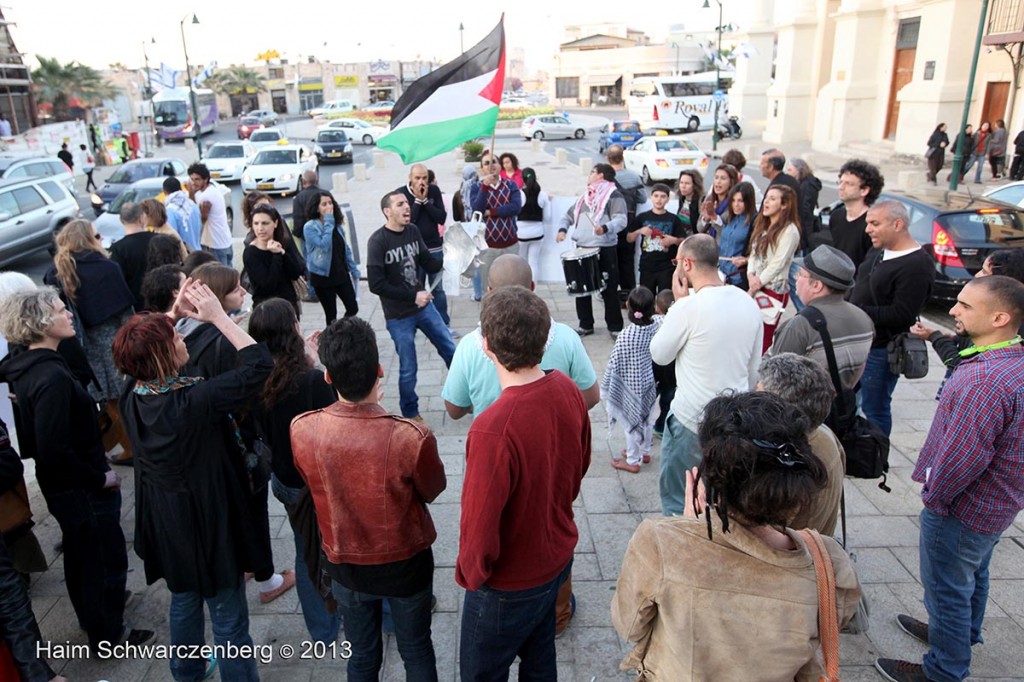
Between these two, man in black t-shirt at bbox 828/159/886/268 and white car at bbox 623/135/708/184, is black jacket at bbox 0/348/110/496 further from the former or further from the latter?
white car at bbox 623/135/708/184

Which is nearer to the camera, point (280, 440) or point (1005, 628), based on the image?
point (280, 440)

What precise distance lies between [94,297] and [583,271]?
4368 millimetres

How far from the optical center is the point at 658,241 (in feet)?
22.4

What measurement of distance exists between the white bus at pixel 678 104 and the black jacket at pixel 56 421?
38.2m

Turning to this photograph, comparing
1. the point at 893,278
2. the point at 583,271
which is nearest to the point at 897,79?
the point at 583,271

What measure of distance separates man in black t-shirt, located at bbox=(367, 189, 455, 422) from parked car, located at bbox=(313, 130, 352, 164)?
24.4 m

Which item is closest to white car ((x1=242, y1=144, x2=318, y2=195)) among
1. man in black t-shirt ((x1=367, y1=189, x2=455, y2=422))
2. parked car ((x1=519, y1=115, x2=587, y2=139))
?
man in black t-shirt ((x1=367, y1=189, x2=455, y2=422))

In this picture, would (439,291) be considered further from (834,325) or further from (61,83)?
(61,83)

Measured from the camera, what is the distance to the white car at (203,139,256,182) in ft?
74.1

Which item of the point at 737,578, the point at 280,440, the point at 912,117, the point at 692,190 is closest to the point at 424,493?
the point at 280,440

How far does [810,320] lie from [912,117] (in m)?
24.0

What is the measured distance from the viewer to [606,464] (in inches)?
205

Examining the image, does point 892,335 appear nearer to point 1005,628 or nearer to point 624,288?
point 1005,628

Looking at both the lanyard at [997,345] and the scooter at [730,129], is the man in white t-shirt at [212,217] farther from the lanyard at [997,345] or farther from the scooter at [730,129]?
the scooter at [730,129]
